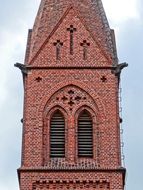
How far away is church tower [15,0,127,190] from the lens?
127ft

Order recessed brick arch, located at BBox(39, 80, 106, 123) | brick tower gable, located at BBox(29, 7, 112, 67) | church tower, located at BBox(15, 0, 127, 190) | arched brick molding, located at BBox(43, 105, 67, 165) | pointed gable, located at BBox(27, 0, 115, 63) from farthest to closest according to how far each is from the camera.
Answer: pointed gable, located at BBox(27, 0, 115, 63), brick tower gable, located at BBox(29, 7, 112, 67), recessed brick arch, located at BBox(39, 80, 106, 123), arched brick molding, located at BBox(43, 105, 67, 165), church tower, located at BBox(15, 0, 127, 190)

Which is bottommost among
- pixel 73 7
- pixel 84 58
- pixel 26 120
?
pixel 26 120

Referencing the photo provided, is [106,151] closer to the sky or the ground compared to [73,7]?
closer to the ground

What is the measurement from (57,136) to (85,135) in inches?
49.1

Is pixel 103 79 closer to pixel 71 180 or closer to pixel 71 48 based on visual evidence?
pixel 71 48

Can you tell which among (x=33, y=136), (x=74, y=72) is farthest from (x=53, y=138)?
(x=74, y=72)

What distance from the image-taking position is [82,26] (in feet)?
142

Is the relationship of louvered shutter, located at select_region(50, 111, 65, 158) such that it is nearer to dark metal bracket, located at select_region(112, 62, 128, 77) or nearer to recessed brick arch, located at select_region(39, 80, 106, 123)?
recessed brick arch, located at select_region(39, 80, 106, 123)

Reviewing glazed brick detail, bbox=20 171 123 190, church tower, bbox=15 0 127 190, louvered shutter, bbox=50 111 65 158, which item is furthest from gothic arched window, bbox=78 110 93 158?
glazed brick detail, bbox=20 171 123 190

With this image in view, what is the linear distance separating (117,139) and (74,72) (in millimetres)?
3950

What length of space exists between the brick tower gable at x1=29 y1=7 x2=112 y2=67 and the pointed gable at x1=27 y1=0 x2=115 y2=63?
0.19 m

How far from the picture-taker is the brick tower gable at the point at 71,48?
4216 cm

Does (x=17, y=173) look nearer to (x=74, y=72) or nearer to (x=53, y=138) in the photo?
(x=53, y=138)

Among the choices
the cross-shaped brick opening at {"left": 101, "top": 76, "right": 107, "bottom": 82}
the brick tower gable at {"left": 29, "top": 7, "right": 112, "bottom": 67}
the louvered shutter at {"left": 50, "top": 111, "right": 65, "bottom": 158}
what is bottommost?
the louvered shutter at {"left": 50, "top": 111, "right": 65, "bottom": 158}
